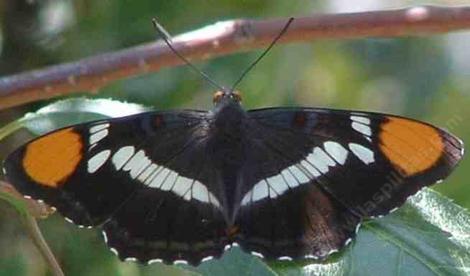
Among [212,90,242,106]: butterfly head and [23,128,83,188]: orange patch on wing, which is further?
[212,90,242,106]: butterfly head

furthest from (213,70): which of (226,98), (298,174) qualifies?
(298,174)

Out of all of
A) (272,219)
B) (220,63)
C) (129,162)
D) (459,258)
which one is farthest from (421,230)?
(220,63)

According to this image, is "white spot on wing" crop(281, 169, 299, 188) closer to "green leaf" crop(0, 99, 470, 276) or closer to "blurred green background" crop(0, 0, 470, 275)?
"green leaf" crop(0, 99, 470, 276)

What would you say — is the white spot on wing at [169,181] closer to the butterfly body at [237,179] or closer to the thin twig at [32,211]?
the butterfly body at [237,179]

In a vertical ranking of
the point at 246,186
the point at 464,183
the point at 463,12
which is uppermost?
the point at 463,12

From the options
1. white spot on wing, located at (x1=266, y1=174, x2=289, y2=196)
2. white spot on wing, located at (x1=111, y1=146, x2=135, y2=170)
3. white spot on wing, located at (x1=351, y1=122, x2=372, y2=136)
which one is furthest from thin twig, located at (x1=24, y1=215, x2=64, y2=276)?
white spot on wing, located at (x1=351, y1=122, x2=372, y2=136)

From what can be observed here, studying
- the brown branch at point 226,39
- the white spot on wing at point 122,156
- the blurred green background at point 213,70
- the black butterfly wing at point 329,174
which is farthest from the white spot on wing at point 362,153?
the blurred green background at point 213,70

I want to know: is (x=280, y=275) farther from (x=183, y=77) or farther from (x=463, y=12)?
(x=183, y=77)
